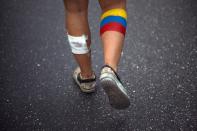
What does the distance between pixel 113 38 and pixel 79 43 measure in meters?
0.19

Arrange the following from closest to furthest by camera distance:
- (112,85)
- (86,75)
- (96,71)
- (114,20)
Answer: (112,85) < (114,20) < (86,75) < (96,71)

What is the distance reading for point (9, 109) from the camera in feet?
6.33

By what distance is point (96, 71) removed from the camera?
2.13 m

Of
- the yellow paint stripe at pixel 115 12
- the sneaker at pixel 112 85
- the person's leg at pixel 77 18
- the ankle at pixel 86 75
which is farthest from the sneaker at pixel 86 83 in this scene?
the yellow paint stripe at pixel 115 12

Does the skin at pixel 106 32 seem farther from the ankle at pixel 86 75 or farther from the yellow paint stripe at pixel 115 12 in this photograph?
the ankle at pixel 86 75

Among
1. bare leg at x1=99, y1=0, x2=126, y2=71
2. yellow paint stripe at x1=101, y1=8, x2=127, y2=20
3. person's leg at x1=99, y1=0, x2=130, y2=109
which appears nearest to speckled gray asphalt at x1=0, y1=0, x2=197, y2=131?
person's leg at x1=99, y1=0, x2=130, y2=109

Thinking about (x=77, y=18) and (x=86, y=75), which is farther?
(x=86, y=75)

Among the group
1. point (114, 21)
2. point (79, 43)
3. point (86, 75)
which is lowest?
point (86, 75)

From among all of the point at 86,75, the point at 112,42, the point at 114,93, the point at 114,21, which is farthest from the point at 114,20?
the point at 86,75

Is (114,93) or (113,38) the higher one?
(113,38)

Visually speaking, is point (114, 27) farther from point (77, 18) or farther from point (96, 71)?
point (96, 71)

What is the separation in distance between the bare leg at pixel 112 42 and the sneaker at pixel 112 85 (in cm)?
4

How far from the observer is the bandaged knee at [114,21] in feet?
5.05

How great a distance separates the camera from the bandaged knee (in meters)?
1.54
